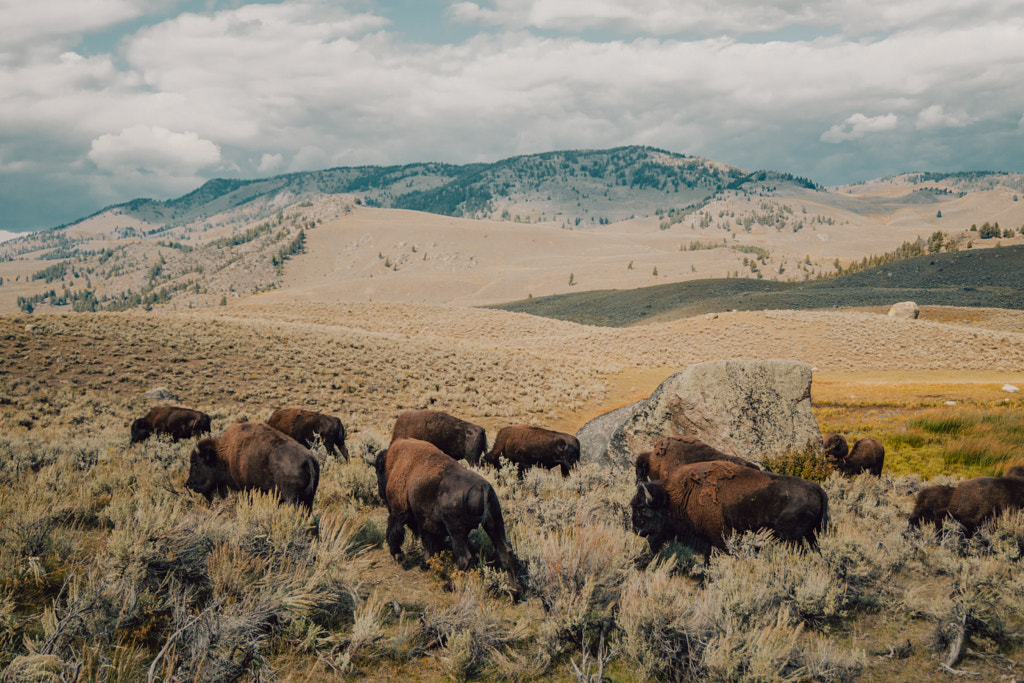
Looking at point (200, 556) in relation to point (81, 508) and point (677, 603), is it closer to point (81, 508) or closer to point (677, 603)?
point (81, 508)

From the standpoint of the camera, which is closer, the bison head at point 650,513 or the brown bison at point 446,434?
the bison head at point 650,513

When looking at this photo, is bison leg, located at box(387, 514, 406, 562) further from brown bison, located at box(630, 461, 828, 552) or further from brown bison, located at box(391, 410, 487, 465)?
brown bison, located at box(391, 410, 487, 465)

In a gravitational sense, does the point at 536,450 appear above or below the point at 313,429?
below

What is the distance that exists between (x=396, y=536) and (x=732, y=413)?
8.66 metres

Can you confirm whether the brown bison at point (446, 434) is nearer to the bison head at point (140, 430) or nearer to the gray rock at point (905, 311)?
the bison head at point (140, 430)

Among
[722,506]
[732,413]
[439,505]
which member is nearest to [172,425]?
[439,505]

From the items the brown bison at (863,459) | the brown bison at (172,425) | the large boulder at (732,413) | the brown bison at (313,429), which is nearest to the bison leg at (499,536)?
the brown bison at (313,429)

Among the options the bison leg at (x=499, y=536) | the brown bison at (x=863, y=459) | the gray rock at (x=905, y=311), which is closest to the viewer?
the bison leg at (x=499, y=536)

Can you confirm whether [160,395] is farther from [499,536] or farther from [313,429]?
[499,536]

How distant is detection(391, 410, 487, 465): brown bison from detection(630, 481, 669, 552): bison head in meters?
4.73

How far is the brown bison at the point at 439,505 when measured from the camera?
570 centimetres

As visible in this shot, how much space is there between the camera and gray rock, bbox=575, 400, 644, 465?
13.2m

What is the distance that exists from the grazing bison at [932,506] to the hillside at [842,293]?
71.9 m

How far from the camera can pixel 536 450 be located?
36.4ft
